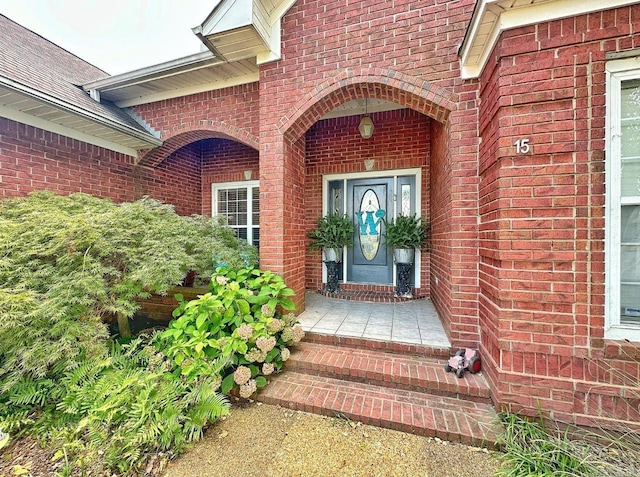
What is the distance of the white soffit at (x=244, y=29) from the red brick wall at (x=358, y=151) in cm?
193

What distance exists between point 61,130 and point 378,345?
5355 millimetres

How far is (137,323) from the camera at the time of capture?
4188 millimetres

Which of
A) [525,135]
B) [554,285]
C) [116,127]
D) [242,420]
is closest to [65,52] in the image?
[116,127]

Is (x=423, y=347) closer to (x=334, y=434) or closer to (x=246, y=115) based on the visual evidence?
(x=334, y=434)

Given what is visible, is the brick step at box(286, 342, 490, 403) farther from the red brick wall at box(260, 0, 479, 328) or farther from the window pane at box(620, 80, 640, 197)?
the window pane at box(620, 80, 640, 197)

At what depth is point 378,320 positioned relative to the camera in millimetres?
3539

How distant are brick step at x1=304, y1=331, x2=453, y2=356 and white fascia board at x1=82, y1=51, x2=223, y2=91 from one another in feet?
12.9

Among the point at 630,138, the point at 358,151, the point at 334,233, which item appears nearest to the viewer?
the point at 630,138

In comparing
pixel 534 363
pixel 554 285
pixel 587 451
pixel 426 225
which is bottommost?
pixel 587 451

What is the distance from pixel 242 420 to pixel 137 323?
3.01m

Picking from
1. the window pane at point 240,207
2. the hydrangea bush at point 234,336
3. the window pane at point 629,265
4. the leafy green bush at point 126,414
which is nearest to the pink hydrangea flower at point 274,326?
the hydrangea bush at point 234,336

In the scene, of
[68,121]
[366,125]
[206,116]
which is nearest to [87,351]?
[68,121]

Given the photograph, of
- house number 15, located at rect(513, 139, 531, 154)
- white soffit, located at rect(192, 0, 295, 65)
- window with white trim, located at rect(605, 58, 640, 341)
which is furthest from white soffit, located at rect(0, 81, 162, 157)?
window with white trim, located at rect(605, 58, 640, 341)

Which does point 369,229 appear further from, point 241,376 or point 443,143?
point 241,376
